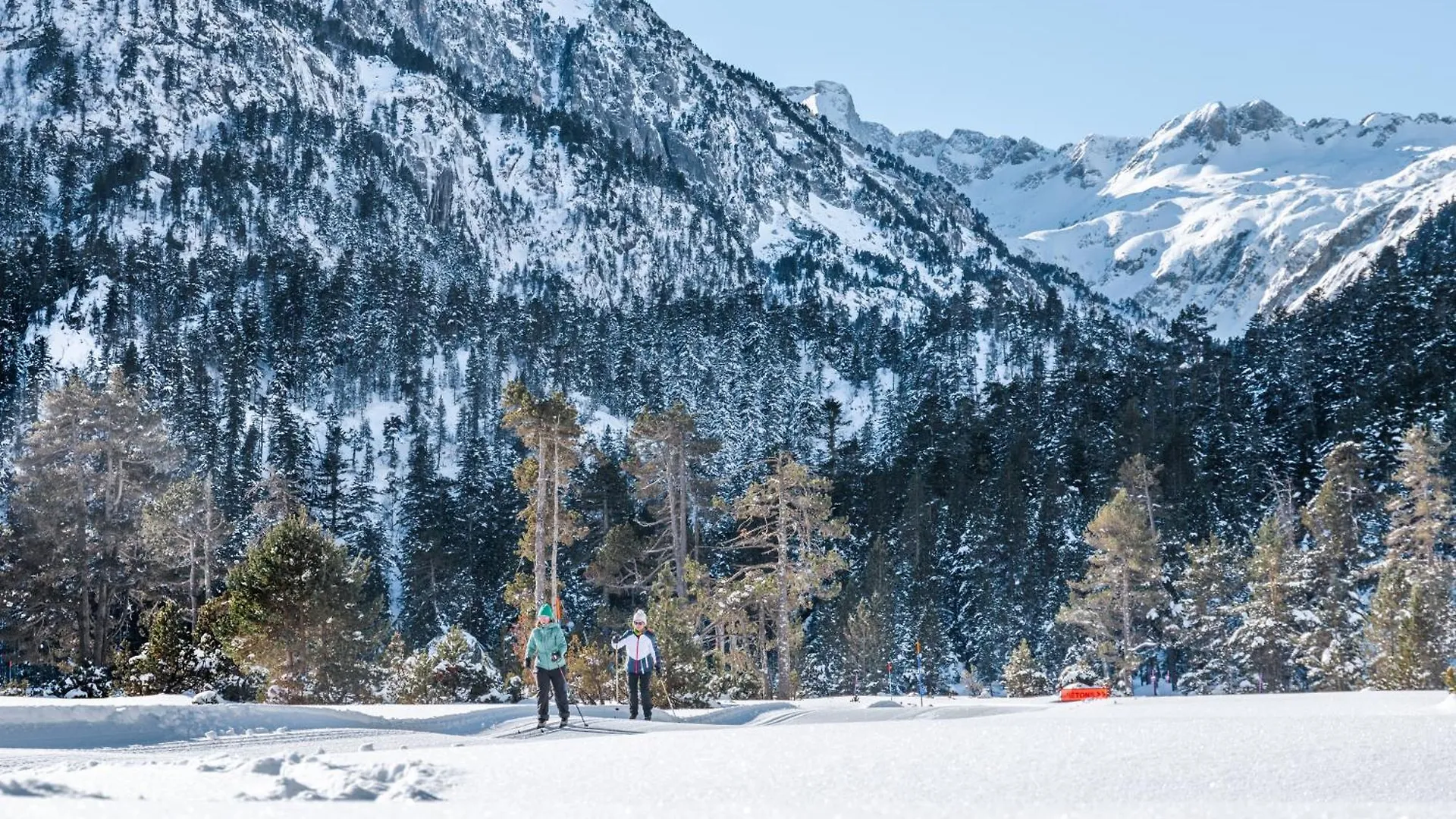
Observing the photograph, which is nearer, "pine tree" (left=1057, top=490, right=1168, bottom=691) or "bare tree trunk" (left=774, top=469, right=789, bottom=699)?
"bare tree trunk" (left=774, top=469, right=789, bottom=699)

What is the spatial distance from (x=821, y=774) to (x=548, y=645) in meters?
7.03

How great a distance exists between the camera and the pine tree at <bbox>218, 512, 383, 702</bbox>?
22781 millimetres

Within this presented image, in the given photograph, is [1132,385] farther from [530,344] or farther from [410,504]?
[530,344]

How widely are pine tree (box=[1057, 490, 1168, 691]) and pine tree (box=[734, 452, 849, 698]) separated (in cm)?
1322

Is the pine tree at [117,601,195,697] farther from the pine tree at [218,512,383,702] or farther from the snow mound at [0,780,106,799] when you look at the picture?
the snow mound at [0,780,106,799]

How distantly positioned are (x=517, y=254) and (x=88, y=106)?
72.0m

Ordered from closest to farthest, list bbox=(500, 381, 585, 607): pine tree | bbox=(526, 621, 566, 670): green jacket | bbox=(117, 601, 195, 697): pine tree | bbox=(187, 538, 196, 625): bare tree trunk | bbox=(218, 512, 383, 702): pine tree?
bbox=(526, 621, 566, 670): green jacket, bbox=(218, 512, 383, 702): pine tree, bbox=(117, 601, 195, 697): pine tree, bbox=(500, 381, 585, 607): pine tree, bbox=(187, 538, 196, 625): bare tree trunk

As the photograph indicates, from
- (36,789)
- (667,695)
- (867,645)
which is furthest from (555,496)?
(867,645)

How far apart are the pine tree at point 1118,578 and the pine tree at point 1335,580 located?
Result: 5.87 meters

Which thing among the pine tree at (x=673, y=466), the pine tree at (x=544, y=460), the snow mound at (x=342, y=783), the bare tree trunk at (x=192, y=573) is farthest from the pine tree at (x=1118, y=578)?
the snow mound at (x=342, y=783)

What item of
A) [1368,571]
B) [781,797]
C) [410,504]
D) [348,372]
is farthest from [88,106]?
[781,797]

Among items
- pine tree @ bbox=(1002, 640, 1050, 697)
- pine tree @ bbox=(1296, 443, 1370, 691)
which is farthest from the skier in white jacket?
pine tree @ bbox=(1002, 640, 1050, 697)

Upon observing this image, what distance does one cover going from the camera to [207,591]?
118ft

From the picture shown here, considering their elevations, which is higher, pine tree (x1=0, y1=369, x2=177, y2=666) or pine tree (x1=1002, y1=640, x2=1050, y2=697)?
pine tree (x1=0, y1=369, x2=177, y2=666)
